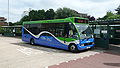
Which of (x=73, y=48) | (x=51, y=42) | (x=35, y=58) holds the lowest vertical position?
(x=35, y=58)

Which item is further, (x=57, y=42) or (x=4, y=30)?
(x=4, y=30)

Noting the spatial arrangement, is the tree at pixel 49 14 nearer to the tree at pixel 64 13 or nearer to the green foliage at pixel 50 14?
the green foliage at pixel 50 14

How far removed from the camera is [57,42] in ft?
42.0

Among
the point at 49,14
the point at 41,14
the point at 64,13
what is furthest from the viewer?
the point at 49,14

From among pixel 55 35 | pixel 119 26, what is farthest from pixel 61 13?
pixel 55 35

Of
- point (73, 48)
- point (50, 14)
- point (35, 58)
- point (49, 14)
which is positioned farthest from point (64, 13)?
point (35, 58)

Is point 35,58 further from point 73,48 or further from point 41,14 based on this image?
point 41,14

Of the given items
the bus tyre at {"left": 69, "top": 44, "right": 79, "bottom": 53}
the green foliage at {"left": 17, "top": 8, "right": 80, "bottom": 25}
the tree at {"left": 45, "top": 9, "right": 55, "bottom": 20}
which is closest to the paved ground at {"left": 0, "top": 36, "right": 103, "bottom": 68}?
the bus tyre at {"left": 69, "top": 44, "right": 79, "bottom": 53}

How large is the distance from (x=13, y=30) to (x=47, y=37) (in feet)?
75.0

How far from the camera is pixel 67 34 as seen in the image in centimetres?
1173

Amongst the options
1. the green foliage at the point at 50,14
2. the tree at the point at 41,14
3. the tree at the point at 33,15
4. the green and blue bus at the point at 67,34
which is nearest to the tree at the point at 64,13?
the green foliage at the point at 50,14

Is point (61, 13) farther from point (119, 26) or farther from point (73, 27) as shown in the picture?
point (73, 27)

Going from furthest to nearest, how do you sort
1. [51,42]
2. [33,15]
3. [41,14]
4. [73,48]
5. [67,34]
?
[41,14] < [33,15] < [51,42] < [67,34] < [73,48]

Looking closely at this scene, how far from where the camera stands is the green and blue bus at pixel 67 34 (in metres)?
11.2
